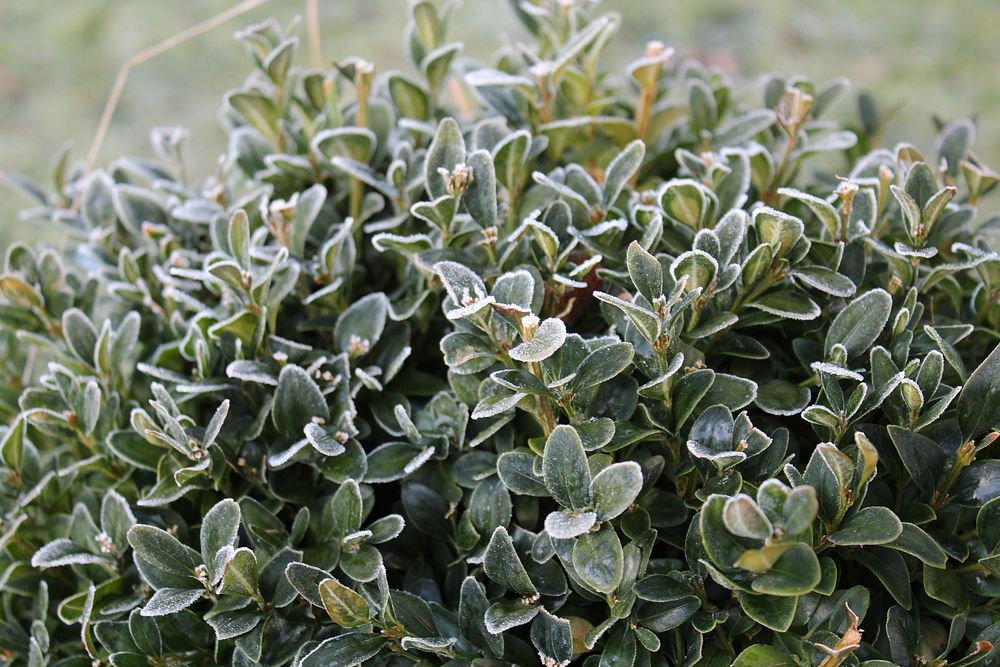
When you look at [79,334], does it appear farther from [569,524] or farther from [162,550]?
[569,524]

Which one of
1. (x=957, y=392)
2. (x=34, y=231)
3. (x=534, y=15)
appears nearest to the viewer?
(x=957, y=392)

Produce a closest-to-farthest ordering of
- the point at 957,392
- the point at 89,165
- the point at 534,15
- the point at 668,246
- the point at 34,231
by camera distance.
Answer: the point at 957,392 → the point at 668,246 → the point at 534,15 → the point at 89,165 → the point at 34,231

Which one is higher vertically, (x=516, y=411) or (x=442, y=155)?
(x=442, y=155)

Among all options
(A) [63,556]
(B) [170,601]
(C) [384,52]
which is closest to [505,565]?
(B) [170,601]

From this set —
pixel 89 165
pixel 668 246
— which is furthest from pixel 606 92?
pixel 89 165

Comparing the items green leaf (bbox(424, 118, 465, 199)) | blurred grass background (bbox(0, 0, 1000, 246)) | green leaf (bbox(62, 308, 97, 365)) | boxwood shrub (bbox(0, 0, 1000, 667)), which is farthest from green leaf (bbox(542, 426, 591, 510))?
blurred grass background (bbox(0, 0, 1000, 246))

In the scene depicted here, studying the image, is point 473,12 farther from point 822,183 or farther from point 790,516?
point 790,516
